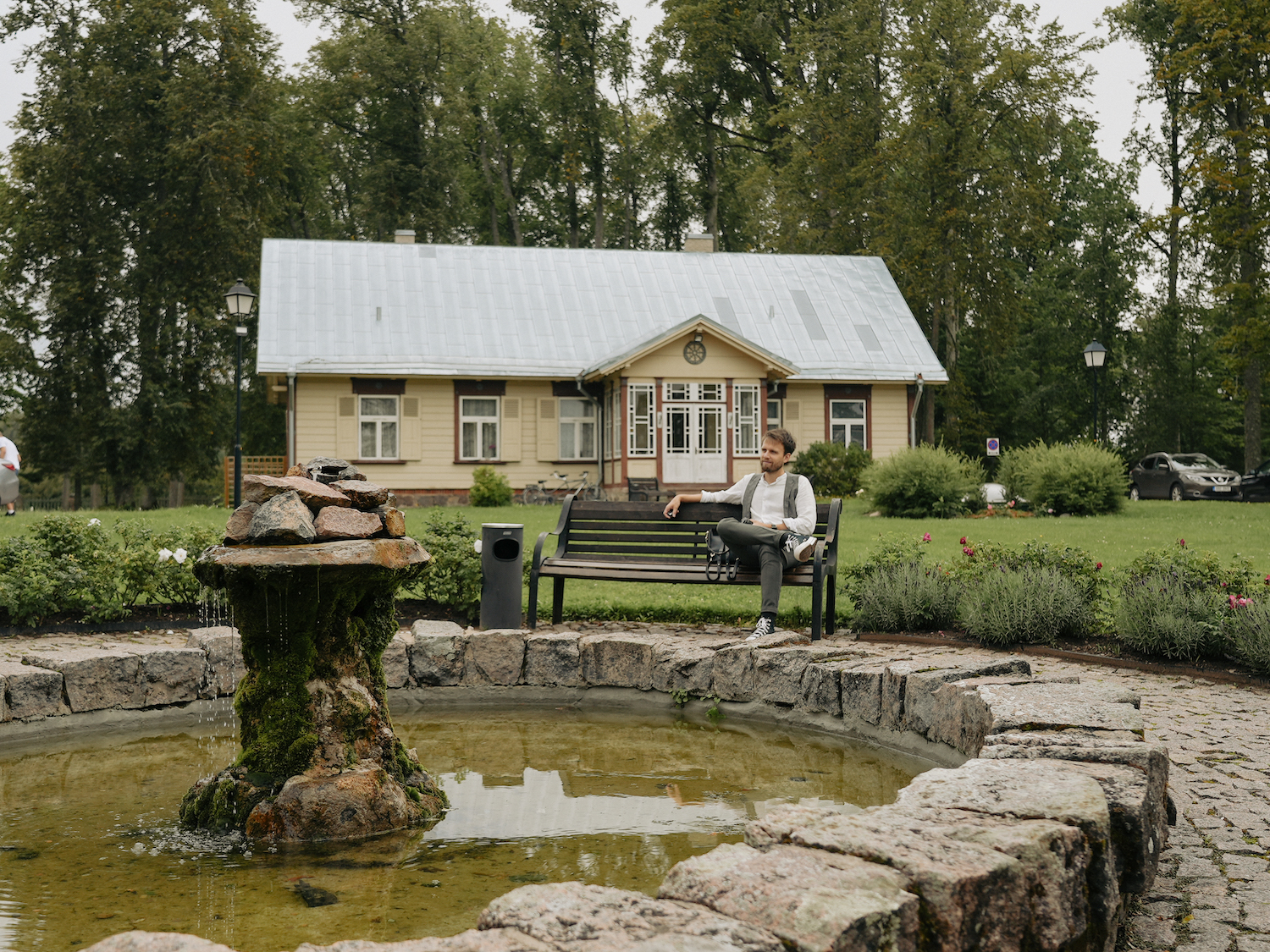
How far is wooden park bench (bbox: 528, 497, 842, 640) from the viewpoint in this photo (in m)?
7.88

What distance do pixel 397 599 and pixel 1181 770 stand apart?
5462 mm

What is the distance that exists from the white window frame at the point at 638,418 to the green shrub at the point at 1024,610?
57.6 feet

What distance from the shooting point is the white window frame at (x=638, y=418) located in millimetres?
25344

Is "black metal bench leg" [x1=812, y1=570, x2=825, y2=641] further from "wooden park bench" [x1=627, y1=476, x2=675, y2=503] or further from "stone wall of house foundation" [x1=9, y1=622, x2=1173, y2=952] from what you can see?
"wooden park bench" [x1=627, y1=476, x2=675, y2=503]

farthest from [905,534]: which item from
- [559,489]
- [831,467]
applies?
[559,489]

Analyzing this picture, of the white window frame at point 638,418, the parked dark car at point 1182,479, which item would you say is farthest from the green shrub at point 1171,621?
the parked dark car at point 1182,479

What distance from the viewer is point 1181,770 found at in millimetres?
4855

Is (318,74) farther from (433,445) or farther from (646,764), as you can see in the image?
(646,764)

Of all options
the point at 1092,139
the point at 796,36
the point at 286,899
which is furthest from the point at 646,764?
the point at 1092,139

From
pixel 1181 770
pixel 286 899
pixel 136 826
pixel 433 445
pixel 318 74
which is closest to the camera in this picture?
pixel 286 899

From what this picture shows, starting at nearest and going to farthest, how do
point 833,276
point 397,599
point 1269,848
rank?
point 1269,848 → point 397,599 → point 833,276

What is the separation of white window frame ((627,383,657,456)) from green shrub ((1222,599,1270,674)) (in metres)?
18.7

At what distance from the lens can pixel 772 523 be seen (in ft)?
25.3

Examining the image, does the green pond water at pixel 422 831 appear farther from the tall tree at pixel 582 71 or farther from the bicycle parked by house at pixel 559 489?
the tall tree at pixel 582 71
